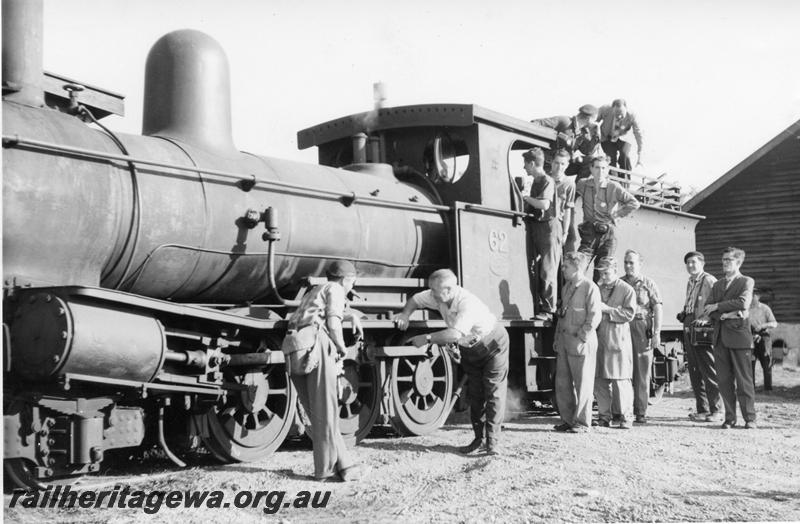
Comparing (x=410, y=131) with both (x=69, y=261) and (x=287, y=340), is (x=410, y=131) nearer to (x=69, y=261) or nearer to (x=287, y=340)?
(x=287, y=340)

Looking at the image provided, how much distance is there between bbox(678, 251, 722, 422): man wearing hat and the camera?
870 centimetres

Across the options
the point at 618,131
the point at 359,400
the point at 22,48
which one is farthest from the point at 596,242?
the point at 22,48

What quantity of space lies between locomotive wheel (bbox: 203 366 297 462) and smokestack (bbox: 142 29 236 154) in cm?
179

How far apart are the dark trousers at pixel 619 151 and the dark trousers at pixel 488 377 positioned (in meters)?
5.62

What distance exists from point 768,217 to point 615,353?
10.8m

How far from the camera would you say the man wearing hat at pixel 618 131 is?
11.2m

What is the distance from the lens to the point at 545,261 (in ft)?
27.9

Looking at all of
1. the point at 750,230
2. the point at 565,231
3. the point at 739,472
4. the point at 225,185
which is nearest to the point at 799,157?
the point at 750,230

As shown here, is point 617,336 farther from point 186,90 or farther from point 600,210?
point 186,90

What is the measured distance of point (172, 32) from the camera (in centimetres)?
634

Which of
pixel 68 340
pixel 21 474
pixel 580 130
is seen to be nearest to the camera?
pixel 68 340

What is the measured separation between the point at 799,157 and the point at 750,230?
1.92m

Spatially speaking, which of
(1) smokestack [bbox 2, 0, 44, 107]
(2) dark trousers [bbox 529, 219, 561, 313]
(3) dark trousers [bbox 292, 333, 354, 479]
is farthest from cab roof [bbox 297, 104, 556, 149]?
(1) smokestack [bbox 2, 0, 44, 107]

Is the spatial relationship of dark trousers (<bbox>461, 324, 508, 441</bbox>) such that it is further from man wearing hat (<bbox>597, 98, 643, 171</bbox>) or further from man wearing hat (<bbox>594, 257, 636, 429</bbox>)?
man wearing hat (<bbox>597, 98, 643, 171</bbox>)
